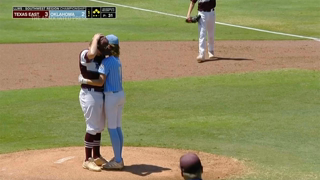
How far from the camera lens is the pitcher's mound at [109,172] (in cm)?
906

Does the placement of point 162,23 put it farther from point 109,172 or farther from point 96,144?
point 109,172

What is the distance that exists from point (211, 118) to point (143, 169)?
3.68 m

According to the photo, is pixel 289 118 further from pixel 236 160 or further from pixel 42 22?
pixel 42 22

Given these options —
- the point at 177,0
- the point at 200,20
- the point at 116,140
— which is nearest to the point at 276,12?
the point at 177,0

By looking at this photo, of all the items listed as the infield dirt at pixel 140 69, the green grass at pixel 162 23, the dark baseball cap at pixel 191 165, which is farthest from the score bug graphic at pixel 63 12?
the dark baseball cap at pixel 191 165

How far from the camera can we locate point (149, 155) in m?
10.2

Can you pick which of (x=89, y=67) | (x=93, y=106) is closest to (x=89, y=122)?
(x=93, y=106)

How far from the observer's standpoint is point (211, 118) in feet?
42.2

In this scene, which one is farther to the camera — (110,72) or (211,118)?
(211,118)

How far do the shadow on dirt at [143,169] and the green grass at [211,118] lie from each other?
50.7 inches

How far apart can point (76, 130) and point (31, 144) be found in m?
1.09

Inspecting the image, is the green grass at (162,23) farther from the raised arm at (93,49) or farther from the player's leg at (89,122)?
the raised arm at (93,49)

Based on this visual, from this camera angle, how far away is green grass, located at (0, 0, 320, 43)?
23781mm

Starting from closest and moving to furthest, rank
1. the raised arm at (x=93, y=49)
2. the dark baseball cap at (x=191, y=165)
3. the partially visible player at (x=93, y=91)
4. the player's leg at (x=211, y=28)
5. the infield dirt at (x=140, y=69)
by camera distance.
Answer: the dark baseball cap at (x=191, y=165)
the raised arm at (x=93, y=49)
the partially visible player at (x=93, y=91)
the infield dirt at (x=140, y=69)
the player's leg at (x=211, y=28)
